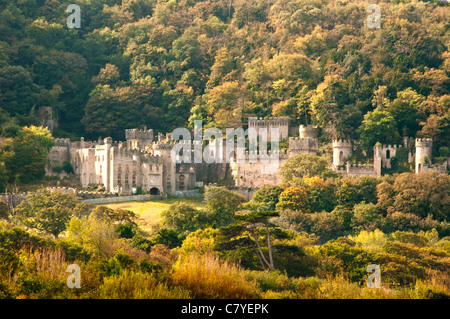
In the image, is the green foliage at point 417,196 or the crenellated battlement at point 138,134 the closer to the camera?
the green foliage at point 417,196

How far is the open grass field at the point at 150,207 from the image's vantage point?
2478 inches

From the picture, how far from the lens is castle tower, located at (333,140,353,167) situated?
248 ft

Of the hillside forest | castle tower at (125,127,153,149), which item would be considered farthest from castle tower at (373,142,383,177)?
castle tower at (125,127,153,149)

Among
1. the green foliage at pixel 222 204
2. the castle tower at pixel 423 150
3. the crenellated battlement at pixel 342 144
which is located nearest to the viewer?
the green foliage at pixel 222 204

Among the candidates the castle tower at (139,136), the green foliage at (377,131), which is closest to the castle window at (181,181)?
the castle tower at (139,136)

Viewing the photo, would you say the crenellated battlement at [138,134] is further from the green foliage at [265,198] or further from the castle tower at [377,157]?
the castle tower at [377,157]

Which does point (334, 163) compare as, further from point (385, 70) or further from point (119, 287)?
point (119, 287)

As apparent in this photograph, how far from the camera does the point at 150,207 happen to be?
66875 mm

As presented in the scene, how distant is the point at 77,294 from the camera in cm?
3234

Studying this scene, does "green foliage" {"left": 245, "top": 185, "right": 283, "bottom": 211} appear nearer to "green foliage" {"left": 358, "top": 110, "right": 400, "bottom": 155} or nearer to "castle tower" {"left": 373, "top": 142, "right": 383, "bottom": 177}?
"castle tower" {"left": 373, "top": 142, "right": 383, "bottom": 177}

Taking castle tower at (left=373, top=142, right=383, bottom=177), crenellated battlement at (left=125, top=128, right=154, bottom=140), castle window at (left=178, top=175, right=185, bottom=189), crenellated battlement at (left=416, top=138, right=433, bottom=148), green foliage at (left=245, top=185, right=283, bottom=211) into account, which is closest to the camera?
green foliage at (left=245, top=185, right=283, bottom=211)

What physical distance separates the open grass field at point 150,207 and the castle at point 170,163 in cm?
258

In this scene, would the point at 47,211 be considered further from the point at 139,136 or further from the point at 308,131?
the point at 308,131
